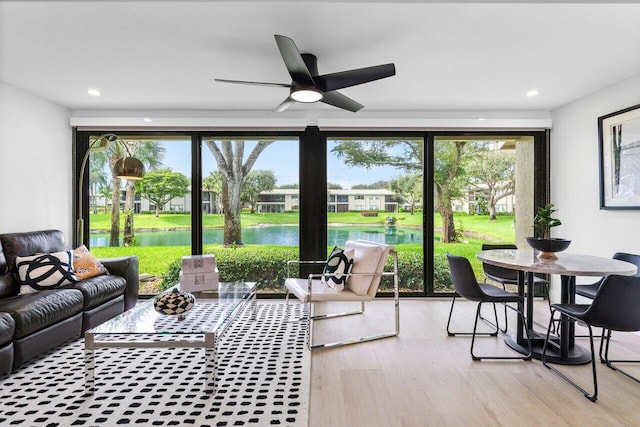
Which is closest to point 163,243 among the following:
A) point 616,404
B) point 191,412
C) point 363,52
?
point 191,412

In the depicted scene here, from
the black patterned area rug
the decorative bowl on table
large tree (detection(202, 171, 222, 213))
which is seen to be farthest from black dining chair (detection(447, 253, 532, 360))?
large tree (detection(202, 171, 222, 213))

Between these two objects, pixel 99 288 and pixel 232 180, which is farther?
pixel 232 180

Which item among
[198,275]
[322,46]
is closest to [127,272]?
[198,275]

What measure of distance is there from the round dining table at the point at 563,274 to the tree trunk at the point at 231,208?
2947 millimetres

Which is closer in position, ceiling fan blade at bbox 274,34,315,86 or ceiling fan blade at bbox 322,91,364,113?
ceiling fan blade at bbox 274,34,315,86

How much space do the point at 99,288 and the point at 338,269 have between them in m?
2.19

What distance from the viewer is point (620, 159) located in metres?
3.41

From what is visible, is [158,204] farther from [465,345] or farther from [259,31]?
[465,345]

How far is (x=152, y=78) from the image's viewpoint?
3.29 meters

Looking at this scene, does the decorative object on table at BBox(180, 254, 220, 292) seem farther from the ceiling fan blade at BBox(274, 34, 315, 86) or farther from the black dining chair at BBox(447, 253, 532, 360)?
the black dining chair at BBox(447, 253, 532, 360)

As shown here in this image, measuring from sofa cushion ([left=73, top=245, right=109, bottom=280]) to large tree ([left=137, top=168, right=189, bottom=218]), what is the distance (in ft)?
3.61

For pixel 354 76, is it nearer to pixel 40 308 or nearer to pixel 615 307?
pixel 615 307

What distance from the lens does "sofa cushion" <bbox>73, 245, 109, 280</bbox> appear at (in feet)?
10.9

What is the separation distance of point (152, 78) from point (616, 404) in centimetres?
432
